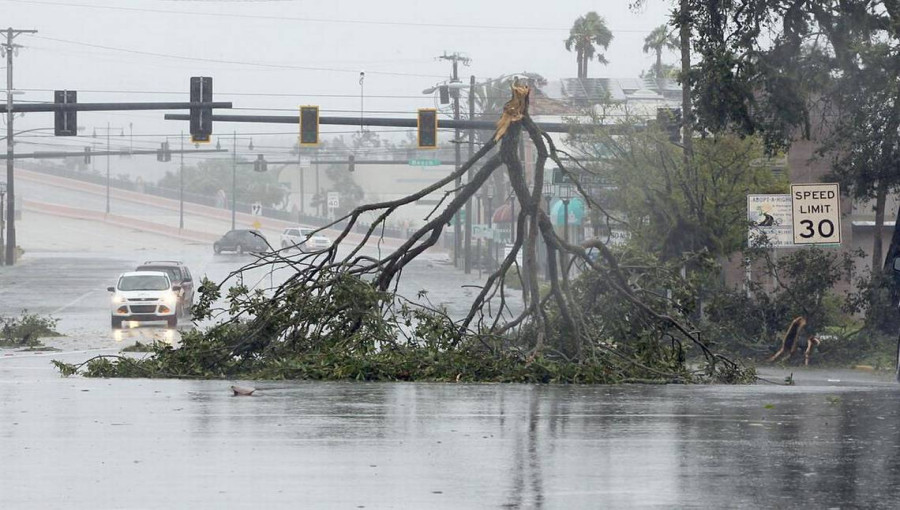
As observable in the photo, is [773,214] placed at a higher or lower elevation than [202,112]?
lower

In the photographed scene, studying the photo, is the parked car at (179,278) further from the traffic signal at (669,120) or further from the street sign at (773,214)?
the street sign at (773,214)

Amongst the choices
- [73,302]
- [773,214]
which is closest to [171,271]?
[73,302]

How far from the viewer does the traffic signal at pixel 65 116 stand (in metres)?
37.3

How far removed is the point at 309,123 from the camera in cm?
3834

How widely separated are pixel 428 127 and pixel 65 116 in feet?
32.9

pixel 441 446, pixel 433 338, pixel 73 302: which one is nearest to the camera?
pixel 441 446

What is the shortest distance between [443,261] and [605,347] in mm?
73529

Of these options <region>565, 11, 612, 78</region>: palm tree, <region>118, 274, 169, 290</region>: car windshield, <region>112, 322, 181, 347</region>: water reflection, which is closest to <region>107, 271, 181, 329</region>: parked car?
<region>118, 274, 169, 290</region>: car windshield

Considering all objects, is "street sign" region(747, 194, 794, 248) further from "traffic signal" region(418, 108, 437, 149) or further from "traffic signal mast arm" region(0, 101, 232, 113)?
"traffic signal mast arm" region(0, 101, 232, 113)

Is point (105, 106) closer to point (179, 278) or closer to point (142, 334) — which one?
point (142, 334)

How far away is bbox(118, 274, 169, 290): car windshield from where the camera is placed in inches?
1517

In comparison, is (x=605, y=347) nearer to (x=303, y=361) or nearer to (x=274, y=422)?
(x=303, y=361)

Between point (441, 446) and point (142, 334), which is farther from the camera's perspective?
point (142, 334)

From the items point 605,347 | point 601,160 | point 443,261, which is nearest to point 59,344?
point 601,160
